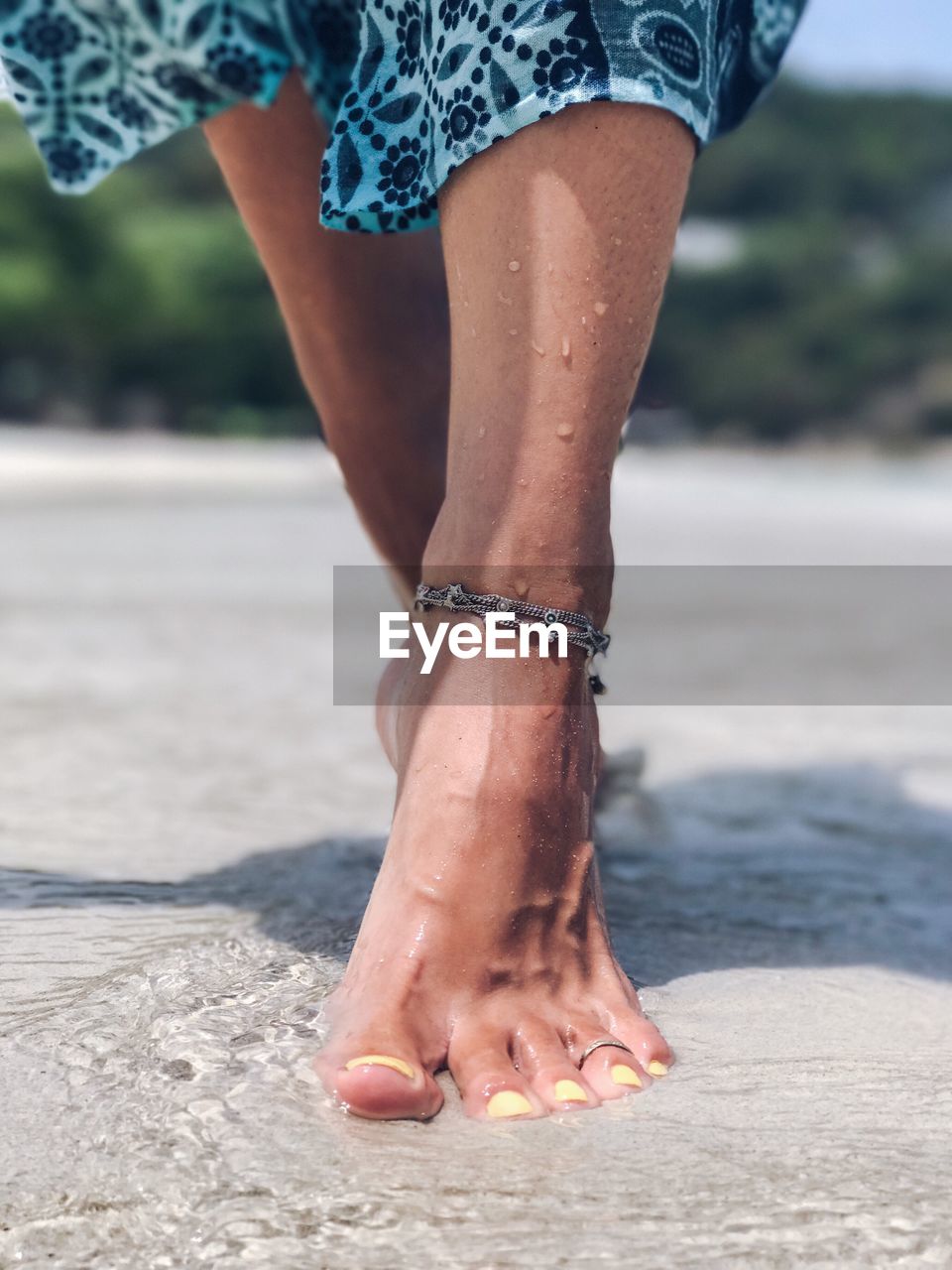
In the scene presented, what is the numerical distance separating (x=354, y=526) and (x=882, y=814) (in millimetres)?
4694

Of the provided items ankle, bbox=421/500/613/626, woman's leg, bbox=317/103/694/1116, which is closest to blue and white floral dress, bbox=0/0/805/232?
woman's leg, bbox=317/103/694/1116

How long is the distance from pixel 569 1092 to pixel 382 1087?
0.11 meters

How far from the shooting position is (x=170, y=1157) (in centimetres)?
71

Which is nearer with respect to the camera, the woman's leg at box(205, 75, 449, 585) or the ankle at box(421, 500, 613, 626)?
the ankle at box(421, 500, 613, 626)

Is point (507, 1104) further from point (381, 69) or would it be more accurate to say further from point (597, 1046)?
point (381, 69)

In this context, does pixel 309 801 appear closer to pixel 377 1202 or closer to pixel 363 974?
pixel 363 974

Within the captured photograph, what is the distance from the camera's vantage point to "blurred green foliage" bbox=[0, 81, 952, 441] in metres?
20.2

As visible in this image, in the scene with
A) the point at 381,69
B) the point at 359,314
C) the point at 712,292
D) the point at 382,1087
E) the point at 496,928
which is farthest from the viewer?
the point at 712,292

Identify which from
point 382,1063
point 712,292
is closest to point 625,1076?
point 382,1063

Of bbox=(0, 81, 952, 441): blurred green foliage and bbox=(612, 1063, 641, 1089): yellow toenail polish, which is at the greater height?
bbox=(0, 81, 952, 441): blurred green foliage

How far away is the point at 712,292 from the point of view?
2686 cm

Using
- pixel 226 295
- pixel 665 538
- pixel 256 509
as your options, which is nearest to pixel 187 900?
pixel 665 538

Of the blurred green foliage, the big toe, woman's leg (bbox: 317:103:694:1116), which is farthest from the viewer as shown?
the blurred green foliage

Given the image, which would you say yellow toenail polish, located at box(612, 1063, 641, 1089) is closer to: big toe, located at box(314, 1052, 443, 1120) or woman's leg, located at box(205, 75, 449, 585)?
big toe, located at box(314, 1052, 443, 1120)
